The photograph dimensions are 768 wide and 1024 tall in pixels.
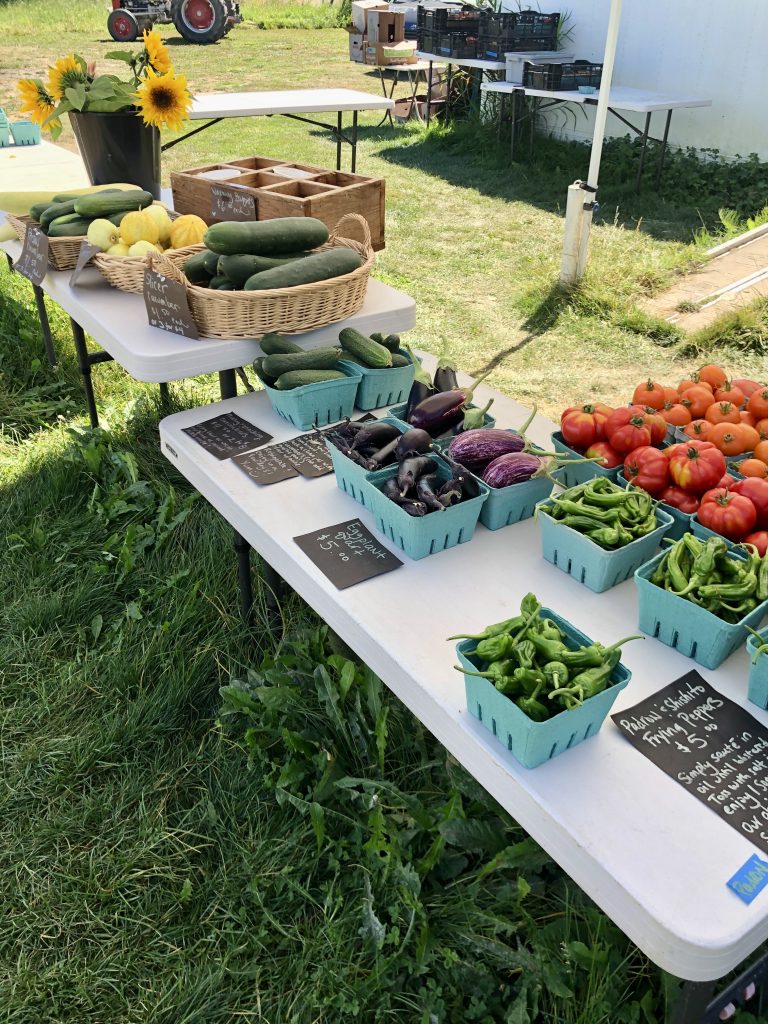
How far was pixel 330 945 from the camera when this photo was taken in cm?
183

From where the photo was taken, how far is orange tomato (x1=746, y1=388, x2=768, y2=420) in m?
1.93

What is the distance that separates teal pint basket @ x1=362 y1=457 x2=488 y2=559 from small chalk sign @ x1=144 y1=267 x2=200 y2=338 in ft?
2.95

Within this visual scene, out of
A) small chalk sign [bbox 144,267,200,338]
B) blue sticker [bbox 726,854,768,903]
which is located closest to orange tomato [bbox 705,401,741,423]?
blue sticker [bbox 726,854,768,903]

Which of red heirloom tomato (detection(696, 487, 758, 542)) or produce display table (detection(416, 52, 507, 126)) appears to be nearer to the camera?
red heirloom tomato (detection(696, 487, 758, 542))

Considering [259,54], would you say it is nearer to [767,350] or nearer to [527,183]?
[527,183]

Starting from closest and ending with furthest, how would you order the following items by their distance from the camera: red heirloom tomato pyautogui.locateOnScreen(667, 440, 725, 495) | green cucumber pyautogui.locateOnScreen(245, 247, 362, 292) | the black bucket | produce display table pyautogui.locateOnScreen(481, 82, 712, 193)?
red heirloom tomato pyautogui.locateOnScreen(667, 440, 725, 495)
green cucumber pyautogui.locateOnScreen(245, 247, 362, 292)
the black bucket
produce display table pyautogui.locateOnScreen(481, 82, 712, 193)

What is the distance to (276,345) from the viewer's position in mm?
2414

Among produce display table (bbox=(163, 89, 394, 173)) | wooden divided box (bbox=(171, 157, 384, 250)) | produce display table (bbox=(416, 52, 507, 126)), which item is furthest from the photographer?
produce display table (bbox=(416, 52, 507, 126))

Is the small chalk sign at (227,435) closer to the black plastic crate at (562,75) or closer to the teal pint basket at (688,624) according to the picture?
the teal pint basket at (688,624)

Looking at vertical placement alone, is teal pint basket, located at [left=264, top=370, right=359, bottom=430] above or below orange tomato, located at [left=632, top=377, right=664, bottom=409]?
below

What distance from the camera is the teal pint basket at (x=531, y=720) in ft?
4.15

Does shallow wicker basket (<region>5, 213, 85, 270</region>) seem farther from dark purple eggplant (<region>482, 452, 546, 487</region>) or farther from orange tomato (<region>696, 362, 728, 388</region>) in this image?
orange tomato (<region>696, 362, 728, 388</region>)

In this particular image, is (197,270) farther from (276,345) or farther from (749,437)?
(749,437)

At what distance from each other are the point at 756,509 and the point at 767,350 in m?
3.87
